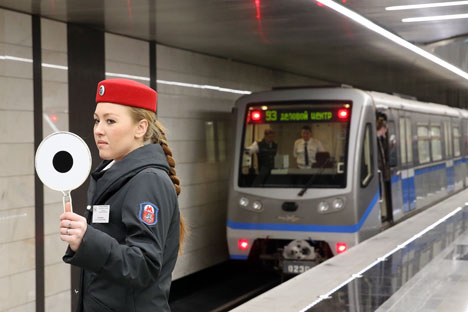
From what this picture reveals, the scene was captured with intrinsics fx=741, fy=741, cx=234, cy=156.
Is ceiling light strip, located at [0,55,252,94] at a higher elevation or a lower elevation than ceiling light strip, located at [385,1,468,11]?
lower

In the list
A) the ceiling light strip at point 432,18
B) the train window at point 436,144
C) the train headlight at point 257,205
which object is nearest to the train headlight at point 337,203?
the train headlight at point 257,205

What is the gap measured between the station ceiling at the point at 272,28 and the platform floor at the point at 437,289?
306 cm

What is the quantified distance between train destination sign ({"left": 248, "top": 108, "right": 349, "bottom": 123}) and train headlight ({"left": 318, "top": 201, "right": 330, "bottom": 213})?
1284 millimetres

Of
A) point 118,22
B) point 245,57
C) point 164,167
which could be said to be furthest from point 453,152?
point 164,167

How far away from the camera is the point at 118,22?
28.7 feet

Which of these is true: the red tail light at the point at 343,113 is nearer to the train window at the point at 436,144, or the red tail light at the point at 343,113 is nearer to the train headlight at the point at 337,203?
the train headlight at the point at 337,203

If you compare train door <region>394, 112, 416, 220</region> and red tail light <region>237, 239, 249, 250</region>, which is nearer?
red tail light <region>237, 239, 249, 250</region>

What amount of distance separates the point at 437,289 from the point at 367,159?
14.2 ft

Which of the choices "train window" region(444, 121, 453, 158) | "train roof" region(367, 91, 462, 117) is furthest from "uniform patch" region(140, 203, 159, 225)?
"train window" region(444, 121, 453, 158)

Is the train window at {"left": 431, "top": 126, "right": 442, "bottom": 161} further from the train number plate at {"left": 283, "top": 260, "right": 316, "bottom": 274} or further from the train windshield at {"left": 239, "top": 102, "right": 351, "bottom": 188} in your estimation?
the train number plate at {"left": 283, "top": 260, "right": 316, "bottom": 274}

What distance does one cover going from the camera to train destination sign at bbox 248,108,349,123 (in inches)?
433

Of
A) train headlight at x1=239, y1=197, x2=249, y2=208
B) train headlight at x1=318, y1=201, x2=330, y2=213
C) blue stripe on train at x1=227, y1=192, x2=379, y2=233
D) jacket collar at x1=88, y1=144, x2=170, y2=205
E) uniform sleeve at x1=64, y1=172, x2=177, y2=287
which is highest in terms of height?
jacket collar at x1=88, y1=144, x2=170, y2=205

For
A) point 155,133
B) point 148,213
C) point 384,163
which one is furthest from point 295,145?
point 148,213

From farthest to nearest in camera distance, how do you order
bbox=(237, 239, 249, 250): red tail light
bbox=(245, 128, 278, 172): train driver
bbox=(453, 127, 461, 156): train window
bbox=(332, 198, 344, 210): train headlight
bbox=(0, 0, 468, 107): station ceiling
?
bbox=(453, 127, 461, 156): train window
bbox=(245, 128, 278, 172): train driver
bbox=(237, 239, 249, 250): red tail light
bbox=(332, 198, 344, 210): train headlight
bbox=(0, 0, 468, 107): station ceiling
